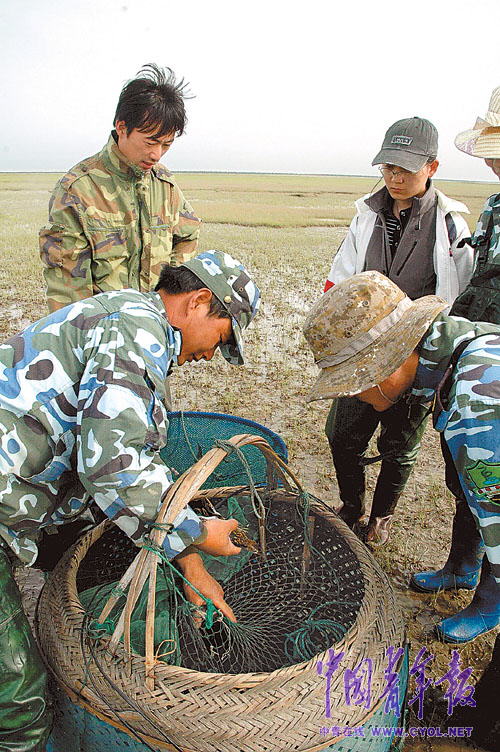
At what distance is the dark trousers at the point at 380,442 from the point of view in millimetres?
2441

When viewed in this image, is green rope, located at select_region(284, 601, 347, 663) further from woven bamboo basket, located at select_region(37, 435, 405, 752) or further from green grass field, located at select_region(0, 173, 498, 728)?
green grass field, located at select_region(0, 173, 498, 728)

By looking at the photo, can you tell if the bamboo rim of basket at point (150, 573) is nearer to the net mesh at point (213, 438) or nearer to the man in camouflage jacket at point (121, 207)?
the net mesh at point (213, 438)

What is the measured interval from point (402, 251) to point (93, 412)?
1.78 meters

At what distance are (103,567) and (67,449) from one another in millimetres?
804

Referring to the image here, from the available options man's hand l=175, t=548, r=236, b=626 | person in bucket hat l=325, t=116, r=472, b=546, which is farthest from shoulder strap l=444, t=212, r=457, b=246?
man's hand l=175, t=548, r=236, b=626

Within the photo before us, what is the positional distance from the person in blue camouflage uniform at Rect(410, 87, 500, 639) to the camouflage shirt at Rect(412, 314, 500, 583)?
615 millimetres

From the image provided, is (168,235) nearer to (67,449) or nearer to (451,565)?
(67,449)

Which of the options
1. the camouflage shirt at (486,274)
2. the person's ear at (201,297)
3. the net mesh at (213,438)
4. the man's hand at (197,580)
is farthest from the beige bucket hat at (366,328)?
the net mesh at (213,438)

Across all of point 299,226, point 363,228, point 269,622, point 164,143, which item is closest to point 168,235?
point 164,143

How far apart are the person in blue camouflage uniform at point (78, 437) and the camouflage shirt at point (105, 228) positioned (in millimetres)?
1235

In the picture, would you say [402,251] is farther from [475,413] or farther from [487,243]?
[475,413]

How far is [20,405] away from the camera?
1314 mm

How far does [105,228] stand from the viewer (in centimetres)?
256

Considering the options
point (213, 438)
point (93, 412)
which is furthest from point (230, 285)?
point (213, 438)
